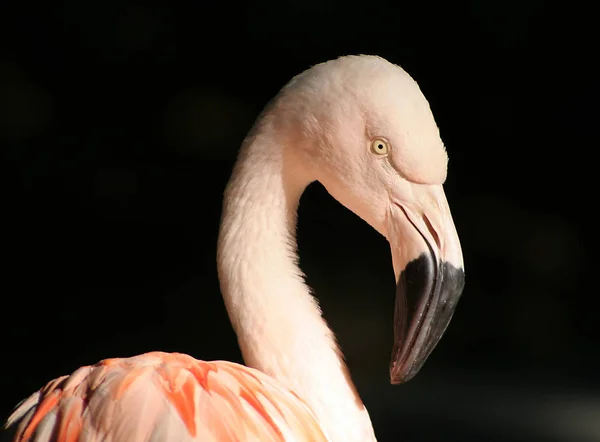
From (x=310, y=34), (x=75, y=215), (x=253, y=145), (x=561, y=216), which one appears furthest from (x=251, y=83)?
(x=253, y=145)

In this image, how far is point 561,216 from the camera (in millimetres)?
3137

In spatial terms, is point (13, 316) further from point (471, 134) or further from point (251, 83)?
point (471, 134)

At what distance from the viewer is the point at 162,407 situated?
119cm

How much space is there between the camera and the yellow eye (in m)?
1.40

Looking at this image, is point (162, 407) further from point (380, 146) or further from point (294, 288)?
point (380, 146)

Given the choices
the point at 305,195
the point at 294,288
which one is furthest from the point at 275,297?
the point at 305,195

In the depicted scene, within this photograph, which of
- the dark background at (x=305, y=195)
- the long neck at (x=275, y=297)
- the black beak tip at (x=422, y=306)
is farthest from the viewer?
the dark background at (x=305, y=195)

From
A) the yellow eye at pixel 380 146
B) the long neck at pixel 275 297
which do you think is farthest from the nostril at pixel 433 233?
the long neck at pixel 275 297

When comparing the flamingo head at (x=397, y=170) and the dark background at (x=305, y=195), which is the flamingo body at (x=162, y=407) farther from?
the dark background at (x=305, y=195)

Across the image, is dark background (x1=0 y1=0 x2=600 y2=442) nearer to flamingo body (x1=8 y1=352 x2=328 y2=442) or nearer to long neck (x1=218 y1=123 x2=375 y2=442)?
long neck (x1=218 y1=123 x2=375 y2=442)

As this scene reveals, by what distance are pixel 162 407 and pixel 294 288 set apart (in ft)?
1.31

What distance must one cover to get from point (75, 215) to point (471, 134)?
143cm

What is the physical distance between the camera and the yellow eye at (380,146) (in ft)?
4.59

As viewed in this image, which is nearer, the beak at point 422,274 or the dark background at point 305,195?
the beak at point 422,274
